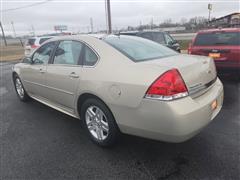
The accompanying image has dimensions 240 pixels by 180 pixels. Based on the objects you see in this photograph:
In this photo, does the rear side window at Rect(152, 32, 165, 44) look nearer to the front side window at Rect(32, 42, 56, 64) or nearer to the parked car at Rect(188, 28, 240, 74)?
the parked car at Rect(188, 28, 240, 74)

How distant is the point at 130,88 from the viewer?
7.79 feet

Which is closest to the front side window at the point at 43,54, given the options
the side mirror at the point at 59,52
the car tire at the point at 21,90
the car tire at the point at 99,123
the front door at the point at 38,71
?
the front door at the point at 38,71

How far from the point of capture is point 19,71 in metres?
4.92

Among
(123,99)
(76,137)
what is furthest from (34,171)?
(123,99)

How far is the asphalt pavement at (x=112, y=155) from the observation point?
2453mm

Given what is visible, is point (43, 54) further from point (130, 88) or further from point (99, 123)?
point (130, 88)

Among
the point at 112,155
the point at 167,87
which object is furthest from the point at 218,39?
the point at 112,155

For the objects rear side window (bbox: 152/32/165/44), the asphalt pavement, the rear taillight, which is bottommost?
the asphalt pavement

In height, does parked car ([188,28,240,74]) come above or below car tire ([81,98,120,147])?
above

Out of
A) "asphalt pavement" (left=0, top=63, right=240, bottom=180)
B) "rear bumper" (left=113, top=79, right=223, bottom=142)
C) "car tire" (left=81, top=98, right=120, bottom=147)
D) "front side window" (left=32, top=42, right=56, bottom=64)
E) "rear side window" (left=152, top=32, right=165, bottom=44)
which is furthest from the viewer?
"rear side window" (left=152, top=32, right=165, bottom=44)

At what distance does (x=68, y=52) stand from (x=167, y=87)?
6.20 ft

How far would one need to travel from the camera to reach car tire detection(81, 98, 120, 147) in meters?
2.73

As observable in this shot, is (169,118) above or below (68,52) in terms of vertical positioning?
below

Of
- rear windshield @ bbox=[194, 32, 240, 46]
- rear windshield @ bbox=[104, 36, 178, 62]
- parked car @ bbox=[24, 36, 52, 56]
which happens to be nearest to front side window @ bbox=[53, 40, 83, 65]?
rear windshield @ bbox=[104, 36, 178, 62]
